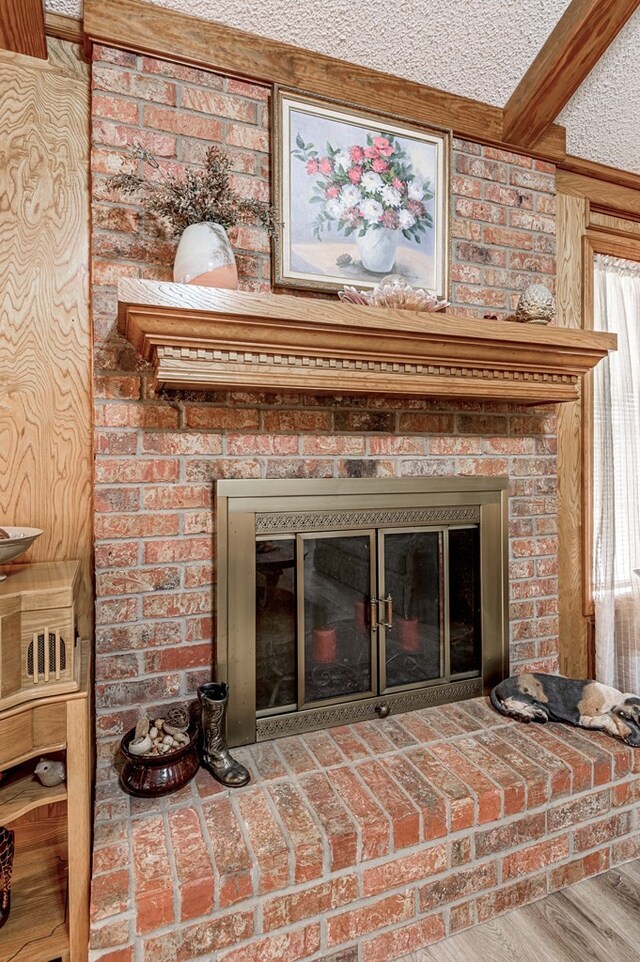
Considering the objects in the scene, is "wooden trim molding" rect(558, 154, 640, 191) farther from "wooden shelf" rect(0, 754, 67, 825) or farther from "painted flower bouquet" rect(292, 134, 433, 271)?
"wooden shelf" rect(0, 754, 67, 825)

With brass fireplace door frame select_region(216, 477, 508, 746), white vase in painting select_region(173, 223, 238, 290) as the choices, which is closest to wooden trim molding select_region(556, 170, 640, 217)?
brass fireplace door frame select_region(216, 477, 508, 746)

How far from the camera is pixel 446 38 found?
5.34 ft

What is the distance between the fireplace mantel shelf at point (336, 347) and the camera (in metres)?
1.27

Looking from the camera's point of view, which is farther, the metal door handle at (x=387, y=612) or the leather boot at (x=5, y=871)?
the metal door handle at (x=387, y=612)

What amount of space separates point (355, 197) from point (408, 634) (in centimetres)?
148

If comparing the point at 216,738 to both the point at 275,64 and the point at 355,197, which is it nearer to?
the point at 355,197

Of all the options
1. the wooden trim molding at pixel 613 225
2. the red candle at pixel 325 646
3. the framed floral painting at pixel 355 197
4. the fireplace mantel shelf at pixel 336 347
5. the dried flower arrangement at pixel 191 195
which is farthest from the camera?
the wooden trim molding at pixel 613 225

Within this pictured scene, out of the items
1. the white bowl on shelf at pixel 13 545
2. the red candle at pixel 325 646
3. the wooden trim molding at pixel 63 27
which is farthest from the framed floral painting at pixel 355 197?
the red candle at pixel 325 646

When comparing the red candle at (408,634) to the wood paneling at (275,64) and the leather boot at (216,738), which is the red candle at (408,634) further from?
the wood paneling at (275,64)

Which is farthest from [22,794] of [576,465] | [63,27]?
[576,465]

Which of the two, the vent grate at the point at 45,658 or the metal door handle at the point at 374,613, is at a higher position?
the vent grate at the point at 45,658

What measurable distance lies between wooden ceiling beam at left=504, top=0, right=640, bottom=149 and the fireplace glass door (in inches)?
57.4

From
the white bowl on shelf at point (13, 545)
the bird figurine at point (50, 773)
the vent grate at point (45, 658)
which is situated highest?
the white bowl on shelf at point (13, 545)

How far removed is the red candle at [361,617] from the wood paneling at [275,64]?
1.64 meters
